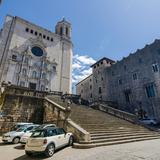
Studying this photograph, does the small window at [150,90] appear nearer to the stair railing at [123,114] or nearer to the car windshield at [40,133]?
the stair railing at [123,114]

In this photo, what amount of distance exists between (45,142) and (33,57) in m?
28.7

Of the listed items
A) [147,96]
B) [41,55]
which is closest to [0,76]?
[41,55]

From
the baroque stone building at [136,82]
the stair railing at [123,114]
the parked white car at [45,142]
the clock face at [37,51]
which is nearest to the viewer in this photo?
the parked white car at [45,142]

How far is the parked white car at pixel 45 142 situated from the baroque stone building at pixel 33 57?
924 inches

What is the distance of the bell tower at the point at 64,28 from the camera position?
42.4 meters

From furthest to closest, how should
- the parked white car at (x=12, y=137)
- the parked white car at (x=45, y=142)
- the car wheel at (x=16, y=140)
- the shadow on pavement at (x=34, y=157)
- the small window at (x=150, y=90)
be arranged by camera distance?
the small window at (x=150, y=90) < the car wheel at (x=16, y=140) < the parked white car at (x=12, y=137) < the shadow on pavement at (x=34, y=157) < the parked white car at (x=45, y=142)

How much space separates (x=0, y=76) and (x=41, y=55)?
10.8 meters

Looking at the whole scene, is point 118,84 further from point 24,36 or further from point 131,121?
point 24,36

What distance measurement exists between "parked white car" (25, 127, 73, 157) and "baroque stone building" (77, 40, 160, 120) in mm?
22647

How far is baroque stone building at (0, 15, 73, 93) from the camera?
30.3 meters

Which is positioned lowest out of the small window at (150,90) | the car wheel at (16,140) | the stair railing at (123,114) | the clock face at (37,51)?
the car wheel at (16,140)

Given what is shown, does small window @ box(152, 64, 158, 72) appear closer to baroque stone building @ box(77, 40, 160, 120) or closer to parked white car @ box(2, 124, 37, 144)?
baroque stone building @ box(77, 40, 160, 120)

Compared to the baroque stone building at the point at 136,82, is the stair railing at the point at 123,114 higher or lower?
lower

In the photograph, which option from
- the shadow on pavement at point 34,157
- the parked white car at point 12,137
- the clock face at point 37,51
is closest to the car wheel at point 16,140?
the parked white car at point 12,137
